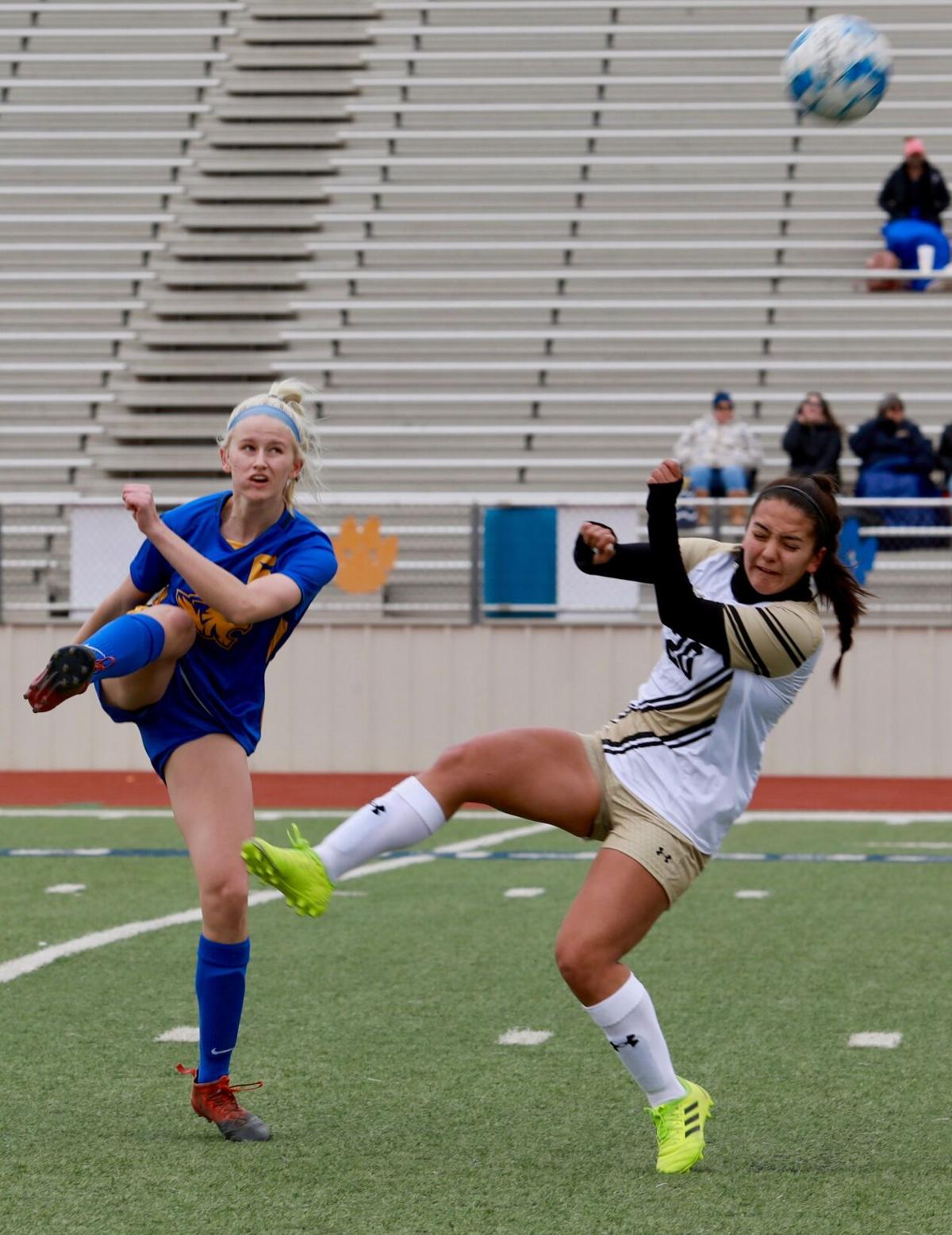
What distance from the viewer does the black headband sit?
3.90 metres

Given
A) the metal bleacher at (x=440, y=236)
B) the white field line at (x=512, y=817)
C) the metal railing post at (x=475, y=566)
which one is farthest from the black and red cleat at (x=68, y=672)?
the metal bleacher at (x=440, y=236)

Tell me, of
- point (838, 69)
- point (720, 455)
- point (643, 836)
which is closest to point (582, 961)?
point (643, 836)

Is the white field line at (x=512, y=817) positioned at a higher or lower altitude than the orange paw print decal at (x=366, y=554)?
lower

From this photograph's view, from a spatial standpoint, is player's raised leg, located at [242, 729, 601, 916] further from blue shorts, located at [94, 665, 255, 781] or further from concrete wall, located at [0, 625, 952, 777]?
concrete wall, located at [0, 625, 952, 777]

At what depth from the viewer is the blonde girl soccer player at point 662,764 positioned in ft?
12.5

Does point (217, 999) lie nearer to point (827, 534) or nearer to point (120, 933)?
point (827, 534)

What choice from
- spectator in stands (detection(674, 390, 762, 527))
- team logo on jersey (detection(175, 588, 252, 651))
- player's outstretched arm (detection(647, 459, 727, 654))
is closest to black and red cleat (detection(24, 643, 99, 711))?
team logo on jersey (detection(175, 588, 252, 651))

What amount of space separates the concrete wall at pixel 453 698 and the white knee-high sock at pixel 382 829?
9.09m

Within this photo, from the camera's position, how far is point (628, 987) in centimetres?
386

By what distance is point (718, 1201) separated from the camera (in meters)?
3.55

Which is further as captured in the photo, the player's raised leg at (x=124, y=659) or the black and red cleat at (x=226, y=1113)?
the black and red cleat at (x=226, y=1113)

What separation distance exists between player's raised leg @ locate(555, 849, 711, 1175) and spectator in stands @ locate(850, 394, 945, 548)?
1012 cm

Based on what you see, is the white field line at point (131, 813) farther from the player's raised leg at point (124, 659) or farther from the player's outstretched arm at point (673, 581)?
the player's outstretched arm at point (673, 581)

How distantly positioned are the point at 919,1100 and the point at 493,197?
14875mm
